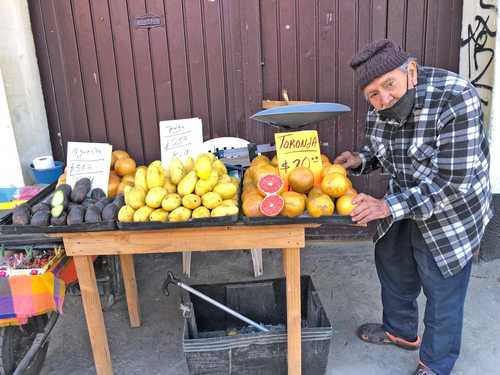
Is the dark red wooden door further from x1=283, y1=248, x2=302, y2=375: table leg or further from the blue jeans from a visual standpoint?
x1=283, y1=248, x2=302, y2=375: table leg

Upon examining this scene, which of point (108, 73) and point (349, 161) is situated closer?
point (349, 161)

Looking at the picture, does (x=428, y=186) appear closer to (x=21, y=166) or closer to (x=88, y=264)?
(x=88, y=264)

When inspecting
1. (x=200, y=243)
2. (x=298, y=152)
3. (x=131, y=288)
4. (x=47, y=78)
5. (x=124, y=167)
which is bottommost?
(x=131, y=288)

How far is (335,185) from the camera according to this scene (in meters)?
1.97

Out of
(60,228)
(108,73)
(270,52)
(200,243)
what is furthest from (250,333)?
(108,73)

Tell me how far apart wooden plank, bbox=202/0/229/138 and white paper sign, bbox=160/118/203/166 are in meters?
1.20

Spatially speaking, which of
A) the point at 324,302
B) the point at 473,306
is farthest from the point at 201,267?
the point at 473,306

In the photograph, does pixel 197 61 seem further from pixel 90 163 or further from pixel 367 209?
pixel 367 209

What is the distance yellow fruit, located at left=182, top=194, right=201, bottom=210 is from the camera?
2.00 meters

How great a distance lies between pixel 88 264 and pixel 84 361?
902 mm

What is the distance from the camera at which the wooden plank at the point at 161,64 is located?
345cm

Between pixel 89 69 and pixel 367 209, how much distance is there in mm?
2689

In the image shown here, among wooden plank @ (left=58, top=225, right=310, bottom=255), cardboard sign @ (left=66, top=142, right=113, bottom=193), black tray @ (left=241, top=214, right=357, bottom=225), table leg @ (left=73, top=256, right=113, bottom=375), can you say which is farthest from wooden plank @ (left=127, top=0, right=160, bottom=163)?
black tray @ (left=241, top=214, right=357, bottom=225)

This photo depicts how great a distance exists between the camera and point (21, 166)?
320 centimetres
